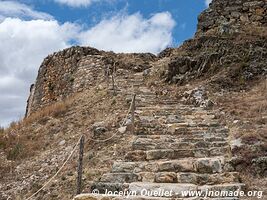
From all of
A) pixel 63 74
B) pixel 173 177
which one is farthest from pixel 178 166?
pixel 63 74

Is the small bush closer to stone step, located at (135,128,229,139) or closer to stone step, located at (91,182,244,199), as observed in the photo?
stone step, located at (135,128,229,139)

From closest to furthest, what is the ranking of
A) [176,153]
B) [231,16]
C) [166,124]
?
[176,153] → [166,124] → [231,16]

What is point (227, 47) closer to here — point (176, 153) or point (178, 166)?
point (176, 153)

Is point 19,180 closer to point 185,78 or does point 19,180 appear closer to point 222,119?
point 222,119

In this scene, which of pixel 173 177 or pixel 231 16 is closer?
pixel 173 177

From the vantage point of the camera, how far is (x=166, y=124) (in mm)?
10969

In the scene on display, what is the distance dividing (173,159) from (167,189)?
1745mm

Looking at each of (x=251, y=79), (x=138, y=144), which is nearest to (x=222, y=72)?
(x=251, y=79)

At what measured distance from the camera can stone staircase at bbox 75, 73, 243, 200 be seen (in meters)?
6.95

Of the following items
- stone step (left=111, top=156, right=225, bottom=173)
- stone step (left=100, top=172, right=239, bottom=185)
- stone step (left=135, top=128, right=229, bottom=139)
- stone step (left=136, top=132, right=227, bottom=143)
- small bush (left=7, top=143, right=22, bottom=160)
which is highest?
stone step (left=135, top=128, right=229, bottom=139)

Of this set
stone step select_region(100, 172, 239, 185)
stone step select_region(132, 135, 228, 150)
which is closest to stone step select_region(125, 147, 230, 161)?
stone step select_region(132, 135, 228, 150)

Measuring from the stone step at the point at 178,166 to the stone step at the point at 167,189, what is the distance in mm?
755

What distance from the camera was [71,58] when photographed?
22.3 metres

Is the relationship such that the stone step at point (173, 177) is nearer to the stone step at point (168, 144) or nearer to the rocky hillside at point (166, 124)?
the rocky hillside at point (166, 124)
